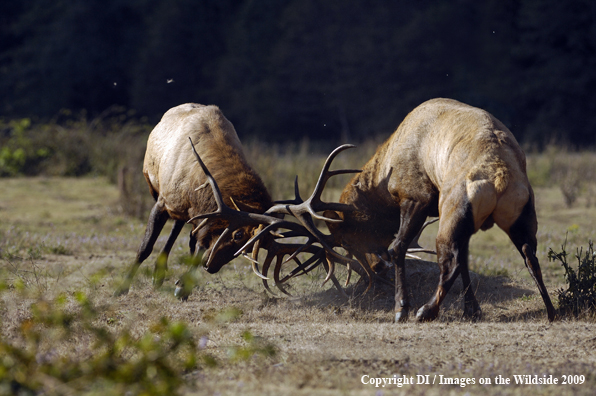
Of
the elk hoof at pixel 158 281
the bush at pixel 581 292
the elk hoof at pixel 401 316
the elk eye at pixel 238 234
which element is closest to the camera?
the elk hoof at pixel 158 281

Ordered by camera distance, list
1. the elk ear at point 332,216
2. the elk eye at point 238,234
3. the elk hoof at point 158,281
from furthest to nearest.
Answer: the elk ear at point 332,216, the elk eye at point 238,234, the elk hoof at point 158,281

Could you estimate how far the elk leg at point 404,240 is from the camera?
5.63m

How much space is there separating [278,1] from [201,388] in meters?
32.5

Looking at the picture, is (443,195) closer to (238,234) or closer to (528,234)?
(528,234)

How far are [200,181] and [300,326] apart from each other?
186 cm

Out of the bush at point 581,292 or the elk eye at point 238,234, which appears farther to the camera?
the elk eye at point 238,234

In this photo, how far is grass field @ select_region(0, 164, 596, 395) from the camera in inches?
136

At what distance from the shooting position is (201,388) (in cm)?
329

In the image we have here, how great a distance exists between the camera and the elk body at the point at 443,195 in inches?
187

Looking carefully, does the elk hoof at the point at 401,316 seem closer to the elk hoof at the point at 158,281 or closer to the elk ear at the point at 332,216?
the elk ear at the point at 332,216

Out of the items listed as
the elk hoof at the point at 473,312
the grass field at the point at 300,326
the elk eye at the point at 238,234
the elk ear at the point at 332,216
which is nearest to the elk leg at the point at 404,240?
the grass field at the point at 300,326

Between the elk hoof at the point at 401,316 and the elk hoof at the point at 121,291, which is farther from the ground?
the elk hoof at the point at 121,291

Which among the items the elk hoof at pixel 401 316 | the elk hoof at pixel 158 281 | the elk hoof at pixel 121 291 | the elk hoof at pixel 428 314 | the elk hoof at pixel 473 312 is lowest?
the elk hoof at pixel 473 312

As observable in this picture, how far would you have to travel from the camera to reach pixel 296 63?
31562mm
